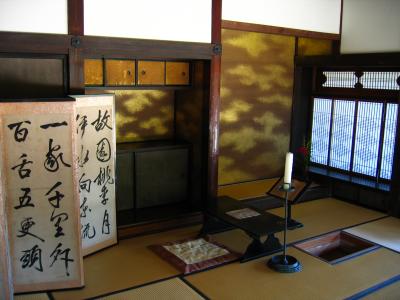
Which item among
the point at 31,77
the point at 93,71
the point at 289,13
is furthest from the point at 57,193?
the point at 289,13

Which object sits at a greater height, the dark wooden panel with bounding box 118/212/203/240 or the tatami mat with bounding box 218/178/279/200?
the tatami mat with bounding box 218/178/279/200

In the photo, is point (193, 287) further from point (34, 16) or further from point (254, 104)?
point (254, 104)

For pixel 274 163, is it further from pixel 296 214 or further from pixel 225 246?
pixel 225 246

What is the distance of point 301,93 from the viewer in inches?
230

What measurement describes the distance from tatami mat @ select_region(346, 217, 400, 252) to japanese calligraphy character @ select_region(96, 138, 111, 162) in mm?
2469

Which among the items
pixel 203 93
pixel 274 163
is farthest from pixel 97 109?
pixel 274 163

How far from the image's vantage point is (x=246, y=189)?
210 inches

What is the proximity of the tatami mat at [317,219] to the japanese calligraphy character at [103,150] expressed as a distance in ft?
4.15

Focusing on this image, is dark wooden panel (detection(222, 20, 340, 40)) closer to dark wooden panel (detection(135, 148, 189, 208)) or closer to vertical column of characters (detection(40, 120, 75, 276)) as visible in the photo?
dark wooden panel (detection(135, 148, 189, 208))

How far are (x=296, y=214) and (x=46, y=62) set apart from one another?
302 centimetres

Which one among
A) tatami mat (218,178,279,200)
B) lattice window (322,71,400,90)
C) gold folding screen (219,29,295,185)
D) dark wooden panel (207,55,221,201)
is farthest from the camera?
gold folding screen (219,29,295,185)

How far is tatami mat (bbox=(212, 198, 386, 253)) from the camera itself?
4.13 meters

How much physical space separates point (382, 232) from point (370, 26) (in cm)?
246

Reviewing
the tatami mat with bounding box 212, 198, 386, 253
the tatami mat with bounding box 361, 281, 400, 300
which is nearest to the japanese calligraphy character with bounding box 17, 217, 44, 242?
the tatami mat with bounding box 212, 198, 386, 253
